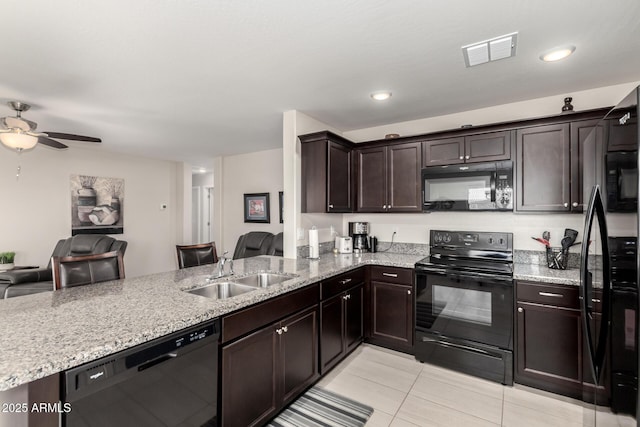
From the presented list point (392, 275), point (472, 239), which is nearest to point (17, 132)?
point (392, 275)

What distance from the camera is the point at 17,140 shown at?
8.80ft

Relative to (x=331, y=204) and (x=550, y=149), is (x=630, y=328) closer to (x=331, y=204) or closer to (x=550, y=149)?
(x=550, y=149)

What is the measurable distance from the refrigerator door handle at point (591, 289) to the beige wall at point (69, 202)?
6246 mm

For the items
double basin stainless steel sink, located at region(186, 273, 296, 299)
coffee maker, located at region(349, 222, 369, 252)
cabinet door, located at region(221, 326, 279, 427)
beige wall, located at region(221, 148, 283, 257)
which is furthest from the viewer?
beige wall, located at region(221, 148, 283, 257)

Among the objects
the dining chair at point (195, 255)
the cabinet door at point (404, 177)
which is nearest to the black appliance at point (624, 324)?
the cabinet door at point (404, 177)

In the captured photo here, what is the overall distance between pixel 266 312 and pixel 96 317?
33.1 inches

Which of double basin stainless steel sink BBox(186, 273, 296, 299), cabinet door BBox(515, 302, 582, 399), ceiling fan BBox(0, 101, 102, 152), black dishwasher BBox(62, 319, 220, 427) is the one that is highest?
ceiling fan BBox(0, 101, 102, 152)

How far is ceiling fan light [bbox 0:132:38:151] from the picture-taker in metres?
2.65

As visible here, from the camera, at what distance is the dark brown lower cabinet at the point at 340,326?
2.41 meters

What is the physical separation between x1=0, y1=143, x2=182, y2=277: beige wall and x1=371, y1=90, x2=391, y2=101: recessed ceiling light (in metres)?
4.77

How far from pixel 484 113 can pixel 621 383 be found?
8.74 ft

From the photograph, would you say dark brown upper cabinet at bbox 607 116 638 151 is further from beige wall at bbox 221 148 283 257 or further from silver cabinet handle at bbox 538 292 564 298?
beige wall at bbox 221 148 283 257

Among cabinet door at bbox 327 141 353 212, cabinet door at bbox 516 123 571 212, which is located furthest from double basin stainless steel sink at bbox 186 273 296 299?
cabinet door at bbox 516 123 571 212

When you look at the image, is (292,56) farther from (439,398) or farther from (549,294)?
(439,398)
